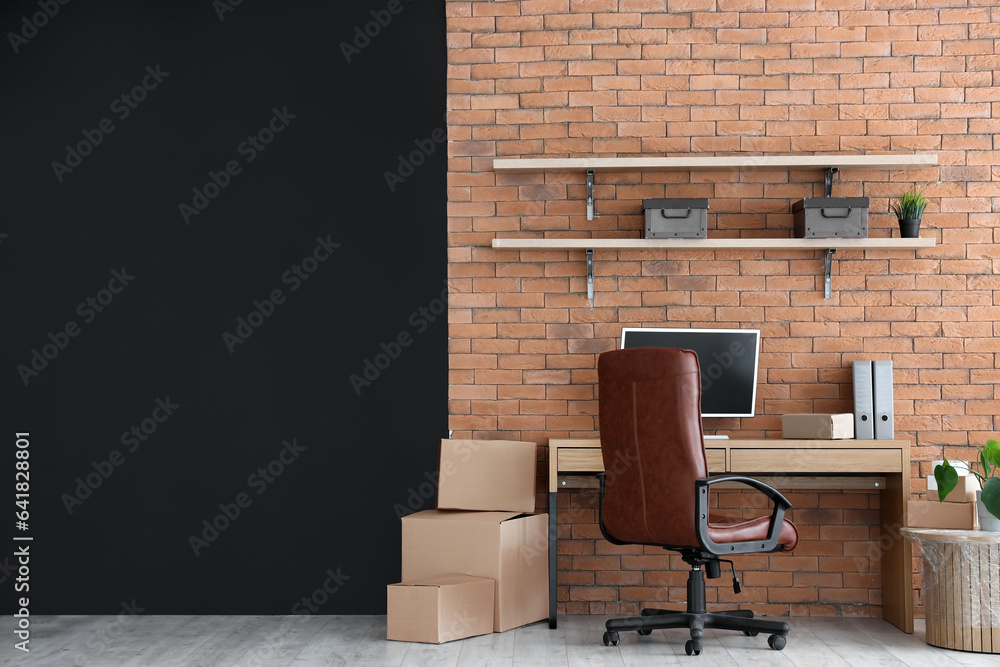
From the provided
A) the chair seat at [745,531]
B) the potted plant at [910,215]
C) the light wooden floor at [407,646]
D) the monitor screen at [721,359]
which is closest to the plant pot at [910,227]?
the potted plant at [910,215]

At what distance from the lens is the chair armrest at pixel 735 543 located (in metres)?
3.04

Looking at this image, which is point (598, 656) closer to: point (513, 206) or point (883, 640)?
point (883, 640)

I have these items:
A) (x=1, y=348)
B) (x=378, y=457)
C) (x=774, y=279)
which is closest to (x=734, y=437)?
(x=774, y=279)

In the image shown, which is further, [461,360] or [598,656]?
[461,360]

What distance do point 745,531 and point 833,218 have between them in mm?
1539

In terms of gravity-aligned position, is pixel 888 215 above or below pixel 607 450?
above

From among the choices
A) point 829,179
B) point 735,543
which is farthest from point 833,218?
point 735,543

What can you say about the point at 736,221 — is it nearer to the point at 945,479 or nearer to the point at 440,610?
the point at 945,479

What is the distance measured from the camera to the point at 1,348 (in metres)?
4.09

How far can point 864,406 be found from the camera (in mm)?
3770

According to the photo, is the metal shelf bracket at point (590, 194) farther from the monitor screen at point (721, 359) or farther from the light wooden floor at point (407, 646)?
the light wooden floor at point (407, 646)

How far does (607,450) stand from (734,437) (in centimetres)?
95

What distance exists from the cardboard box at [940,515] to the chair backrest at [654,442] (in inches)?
42.2

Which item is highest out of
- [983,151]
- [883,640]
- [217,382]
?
[983,151]
